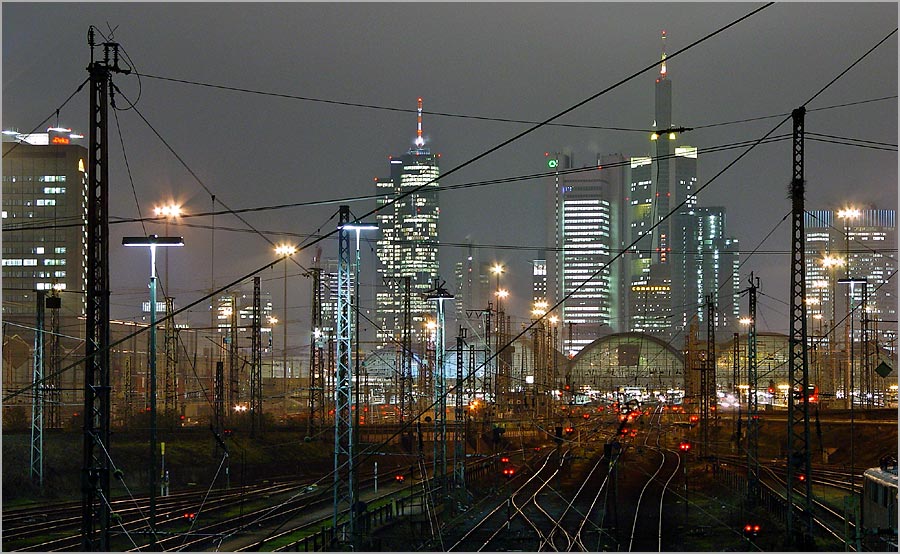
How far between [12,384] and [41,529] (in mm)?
43109

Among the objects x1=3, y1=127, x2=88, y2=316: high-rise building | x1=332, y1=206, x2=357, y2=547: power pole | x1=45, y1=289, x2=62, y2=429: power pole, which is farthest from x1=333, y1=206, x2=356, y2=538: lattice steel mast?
x1=3, y1=127, x2=88, y2=316: high-rise building

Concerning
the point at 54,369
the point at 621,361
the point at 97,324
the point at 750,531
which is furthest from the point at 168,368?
the point at 621,361

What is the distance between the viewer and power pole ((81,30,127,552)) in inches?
681

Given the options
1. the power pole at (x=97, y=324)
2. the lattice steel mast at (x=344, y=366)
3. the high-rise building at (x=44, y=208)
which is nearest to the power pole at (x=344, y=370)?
the lattice steel mast at (x=344, y=366)

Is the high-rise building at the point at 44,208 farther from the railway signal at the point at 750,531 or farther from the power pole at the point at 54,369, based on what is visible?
the railway signal at the point at 750,531

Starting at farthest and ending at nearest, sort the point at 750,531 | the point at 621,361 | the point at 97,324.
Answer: the point at 621,361, the point at 750,531, the point at 97,324

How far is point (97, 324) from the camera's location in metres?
17.9

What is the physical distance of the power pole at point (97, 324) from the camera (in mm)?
17297

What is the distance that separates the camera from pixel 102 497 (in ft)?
56.4

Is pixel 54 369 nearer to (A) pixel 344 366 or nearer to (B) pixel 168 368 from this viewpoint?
(B) pixel 168 368

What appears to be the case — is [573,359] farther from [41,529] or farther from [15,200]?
[41,529]

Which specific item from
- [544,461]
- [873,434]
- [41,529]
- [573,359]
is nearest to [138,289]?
[573,359]

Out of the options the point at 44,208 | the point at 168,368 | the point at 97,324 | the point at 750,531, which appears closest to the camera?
the point at 97,324

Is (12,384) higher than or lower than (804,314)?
lower
